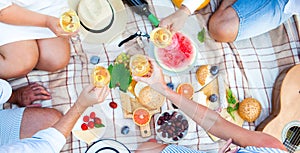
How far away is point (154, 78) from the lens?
1.15 metres

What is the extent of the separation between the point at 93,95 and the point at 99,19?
1.10 ft

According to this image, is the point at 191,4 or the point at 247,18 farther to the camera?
the point at 247,18

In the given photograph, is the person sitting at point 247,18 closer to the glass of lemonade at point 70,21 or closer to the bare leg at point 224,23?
the bare leg at point 224,23

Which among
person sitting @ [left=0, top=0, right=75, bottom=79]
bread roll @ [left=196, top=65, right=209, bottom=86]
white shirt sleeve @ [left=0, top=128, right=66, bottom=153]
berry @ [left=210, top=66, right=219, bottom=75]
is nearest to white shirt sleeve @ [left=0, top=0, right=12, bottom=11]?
person sitting @ [left=0, top=0, right=75, bottom=79]

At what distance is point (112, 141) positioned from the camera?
1329 millimetres

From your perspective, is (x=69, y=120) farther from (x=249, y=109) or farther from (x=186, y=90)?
(x=249, y=109)

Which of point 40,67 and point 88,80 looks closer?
point 88,80

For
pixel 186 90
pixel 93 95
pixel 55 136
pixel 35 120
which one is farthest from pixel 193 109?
pixel 35 120

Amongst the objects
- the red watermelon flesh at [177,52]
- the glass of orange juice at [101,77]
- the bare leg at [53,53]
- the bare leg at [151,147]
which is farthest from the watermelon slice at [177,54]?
the bare leg at [53,53]

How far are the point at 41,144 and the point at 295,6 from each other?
0.93 m

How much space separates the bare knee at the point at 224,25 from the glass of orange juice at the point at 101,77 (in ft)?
1.79

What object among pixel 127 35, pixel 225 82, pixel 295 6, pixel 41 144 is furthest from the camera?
pixel 225 82

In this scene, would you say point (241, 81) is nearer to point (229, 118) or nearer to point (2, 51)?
point (229, 118)

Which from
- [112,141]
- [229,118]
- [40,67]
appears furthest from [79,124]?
[229,118]
